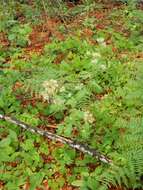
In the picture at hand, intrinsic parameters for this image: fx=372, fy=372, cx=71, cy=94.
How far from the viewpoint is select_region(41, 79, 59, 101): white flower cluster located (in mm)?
5000

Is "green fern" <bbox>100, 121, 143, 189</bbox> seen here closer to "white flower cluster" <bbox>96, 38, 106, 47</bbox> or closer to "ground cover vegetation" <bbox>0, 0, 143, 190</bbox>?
"ground cover vegetation" <bbox>0, 0, 143, 190</bbox>

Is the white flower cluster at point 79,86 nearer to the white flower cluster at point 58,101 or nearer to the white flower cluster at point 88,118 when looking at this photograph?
the white flower cluster at point 58,101

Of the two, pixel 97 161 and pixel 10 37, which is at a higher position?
pixel 10 37

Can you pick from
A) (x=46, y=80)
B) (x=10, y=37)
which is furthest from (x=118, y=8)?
(x=46, y=80)

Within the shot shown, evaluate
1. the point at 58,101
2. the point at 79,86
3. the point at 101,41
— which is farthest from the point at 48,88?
the point at 101,41

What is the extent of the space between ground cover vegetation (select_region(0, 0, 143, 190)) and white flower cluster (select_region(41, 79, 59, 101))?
14 millimetres

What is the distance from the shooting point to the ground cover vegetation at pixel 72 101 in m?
4.29

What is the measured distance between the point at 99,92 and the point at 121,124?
136cm

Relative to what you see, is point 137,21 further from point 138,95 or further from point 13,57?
point 138,95

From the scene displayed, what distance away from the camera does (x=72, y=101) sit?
498cm

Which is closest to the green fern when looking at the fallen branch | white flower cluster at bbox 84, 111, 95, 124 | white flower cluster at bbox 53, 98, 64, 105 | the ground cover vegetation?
the ground cover vegetation

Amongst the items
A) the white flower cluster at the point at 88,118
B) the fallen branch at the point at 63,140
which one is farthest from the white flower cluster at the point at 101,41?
the fallen branch at the point at 63,140

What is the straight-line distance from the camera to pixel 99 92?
5.63 m

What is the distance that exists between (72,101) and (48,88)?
369 millimetres
